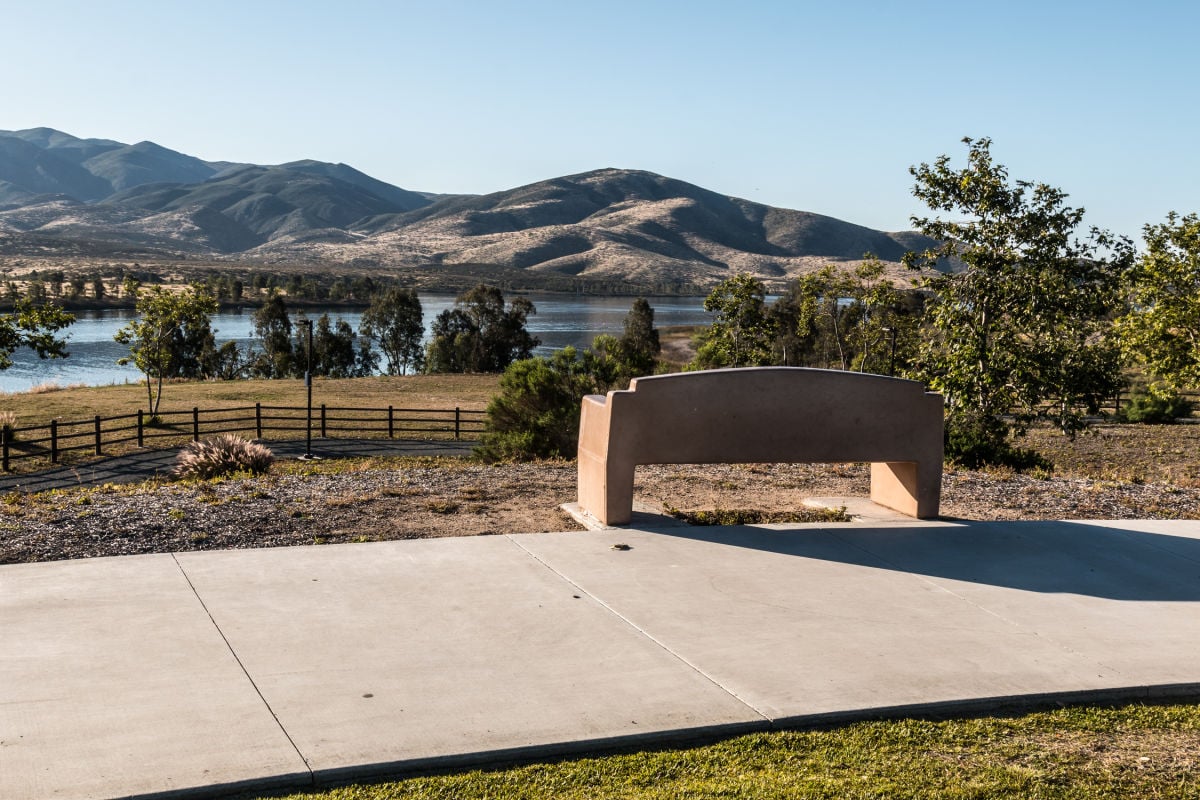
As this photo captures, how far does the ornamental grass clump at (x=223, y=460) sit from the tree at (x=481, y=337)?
6097 cm

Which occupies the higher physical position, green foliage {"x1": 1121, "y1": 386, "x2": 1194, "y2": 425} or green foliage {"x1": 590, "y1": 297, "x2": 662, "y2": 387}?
green foliage {"x1": 590, "y1": 297, "x2": 662, "y2": 387}

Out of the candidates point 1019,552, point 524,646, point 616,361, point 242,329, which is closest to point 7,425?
point 616,361

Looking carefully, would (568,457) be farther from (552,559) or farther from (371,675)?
(371,675)

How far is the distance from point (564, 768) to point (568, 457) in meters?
16.5

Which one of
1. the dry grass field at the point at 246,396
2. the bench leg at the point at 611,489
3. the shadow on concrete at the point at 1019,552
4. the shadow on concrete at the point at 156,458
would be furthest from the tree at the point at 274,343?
the shadow on concrete at the point at 1019,552

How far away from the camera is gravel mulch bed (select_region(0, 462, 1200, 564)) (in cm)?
827

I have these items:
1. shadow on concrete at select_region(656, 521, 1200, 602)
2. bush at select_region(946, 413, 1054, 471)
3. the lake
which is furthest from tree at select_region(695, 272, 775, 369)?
the lake

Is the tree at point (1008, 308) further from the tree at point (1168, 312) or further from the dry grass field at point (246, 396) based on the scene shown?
the dry grass field at point (246, 396)

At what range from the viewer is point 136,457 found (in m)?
25.5

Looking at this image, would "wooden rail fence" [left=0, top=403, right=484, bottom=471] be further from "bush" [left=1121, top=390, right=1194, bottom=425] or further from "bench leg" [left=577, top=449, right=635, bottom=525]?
"bush" [left=1121, top=390, right=1194, bottom=425]

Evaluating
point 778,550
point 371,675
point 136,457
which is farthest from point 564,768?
point 136,457

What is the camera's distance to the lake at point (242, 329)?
67062mm

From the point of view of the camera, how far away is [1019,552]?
324 inches

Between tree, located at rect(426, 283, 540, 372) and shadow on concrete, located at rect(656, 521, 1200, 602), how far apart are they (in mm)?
68985
